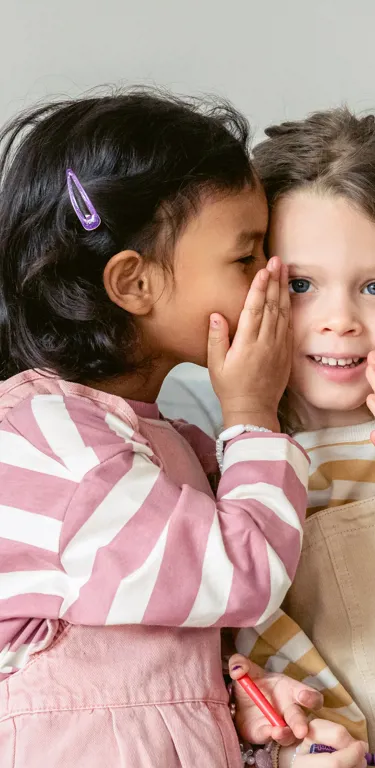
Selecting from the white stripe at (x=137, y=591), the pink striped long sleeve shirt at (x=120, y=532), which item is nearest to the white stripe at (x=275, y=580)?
the pink striped long sleeve shirt at (x=120, y=532)

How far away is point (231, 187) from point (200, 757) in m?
0.61

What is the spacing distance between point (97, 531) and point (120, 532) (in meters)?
0.02

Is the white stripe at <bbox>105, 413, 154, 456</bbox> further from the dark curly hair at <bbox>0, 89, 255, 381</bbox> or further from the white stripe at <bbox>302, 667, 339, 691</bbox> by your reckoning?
the white stripe at <bbox>302, 667, 339, 691</bbox>

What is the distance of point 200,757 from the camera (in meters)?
0.97

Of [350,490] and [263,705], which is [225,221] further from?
[263,705]

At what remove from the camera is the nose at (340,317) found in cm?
112

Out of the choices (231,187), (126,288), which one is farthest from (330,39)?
(126,288)

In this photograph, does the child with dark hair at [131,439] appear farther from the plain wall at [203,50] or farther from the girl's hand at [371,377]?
the plain wall at [203,50]

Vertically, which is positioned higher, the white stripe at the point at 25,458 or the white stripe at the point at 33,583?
the white stripe at the point at 25,458

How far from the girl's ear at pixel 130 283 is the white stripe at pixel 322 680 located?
0.46 meters

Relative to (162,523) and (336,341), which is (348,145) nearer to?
(336,341)

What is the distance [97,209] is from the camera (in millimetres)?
1042

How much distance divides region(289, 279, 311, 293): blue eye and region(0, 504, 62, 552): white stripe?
433mm

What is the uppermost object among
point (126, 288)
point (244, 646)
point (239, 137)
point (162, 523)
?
point (239, 137)
